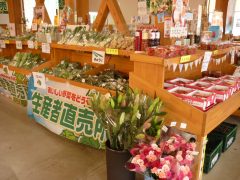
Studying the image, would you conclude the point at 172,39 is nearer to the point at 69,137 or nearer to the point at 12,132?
the point at 69,137

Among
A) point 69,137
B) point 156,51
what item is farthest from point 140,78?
point 69,137

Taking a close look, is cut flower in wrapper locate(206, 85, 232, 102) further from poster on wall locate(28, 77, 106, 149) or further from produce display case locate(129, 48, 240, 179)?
poster on wall locate(28, 77, 106, 149)

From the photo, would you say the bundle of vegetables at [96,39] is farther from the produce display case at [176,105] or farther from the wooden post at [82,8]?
the wooden post at [82,8]

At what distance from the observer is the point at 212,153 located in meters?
2.23

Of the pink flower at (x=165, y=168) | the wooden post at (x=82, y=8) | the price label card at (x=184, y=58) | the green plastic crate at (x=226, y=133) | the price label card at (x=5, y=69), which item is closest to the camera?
the pink flower at (x=165, y=168)

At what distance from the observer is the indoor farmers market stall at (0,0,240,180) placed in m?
1.74

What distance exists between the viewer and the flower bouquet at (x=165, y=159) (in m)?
1.50

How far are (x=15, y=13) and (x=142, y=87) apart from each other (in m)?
3.79

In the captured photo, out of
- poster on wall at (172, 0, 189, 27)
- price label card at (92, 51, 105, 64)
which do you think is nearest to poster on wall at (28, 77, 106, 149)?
→ price label card at (92, 51, 105, 64)

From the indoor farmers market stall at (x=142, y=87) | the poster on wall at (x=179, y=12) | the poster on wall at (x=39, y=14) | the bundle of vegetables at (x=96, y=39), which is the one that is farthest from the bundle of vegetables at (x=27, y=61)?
the poster on wall at (x=179, y=12)

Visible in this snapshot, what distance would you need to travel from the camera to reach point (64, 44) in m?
3.04

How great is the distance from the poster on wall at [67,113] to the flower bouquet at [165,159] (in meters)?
0.93

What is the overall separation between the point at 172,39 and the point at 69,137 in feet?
5.41

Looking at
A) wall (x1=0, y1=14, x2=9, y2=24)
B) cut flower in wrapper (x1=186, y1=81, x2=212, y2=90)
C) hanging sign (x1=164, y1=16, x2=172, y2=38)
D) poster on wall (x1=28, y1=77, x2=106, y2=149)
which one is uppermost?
wall (x1=0, y1=14, x2=9, y2=24)
